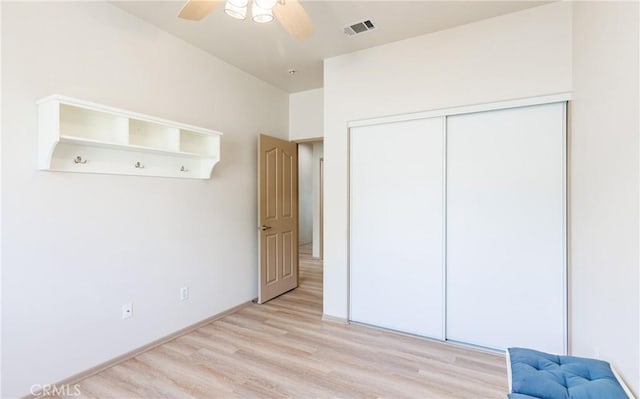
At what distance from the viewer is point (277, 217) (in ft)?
13.4

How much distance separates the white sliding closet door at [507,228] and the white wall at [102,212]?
238 cm

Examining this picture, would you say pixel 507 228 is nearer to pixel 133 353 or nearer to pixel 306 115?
pixel 306 115

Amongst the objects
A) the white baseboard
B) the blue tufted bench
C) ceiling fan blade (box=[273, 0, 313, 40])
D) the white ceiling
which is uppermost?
the white ceiling

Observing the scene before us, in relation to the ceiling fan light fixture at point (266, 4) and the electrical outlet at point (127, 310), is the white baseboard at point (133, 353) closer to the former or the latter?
the electrical outlet at point (127, 310)

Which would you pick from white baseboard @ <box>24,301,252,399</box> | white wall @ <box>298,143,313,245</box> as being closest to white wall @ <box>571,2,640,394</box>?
white baseboard @ <box>24,301,252,399</box>

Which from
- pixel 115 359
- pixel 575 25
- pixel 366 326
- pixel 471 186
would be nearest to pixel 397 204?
pixel 471 186

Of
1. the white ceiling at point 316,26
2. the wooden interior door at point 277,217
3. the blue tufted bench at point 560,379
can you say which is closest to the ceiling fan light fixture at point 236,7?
the white ceiling at point 316,26

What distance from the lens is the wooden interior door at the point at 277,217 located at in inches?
150

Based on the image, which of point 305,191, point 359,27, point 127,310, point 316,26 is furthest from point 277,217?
point 305,191

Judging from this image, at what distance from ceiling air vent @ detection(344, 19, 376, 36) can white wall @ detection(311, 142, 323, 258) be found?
157 inches

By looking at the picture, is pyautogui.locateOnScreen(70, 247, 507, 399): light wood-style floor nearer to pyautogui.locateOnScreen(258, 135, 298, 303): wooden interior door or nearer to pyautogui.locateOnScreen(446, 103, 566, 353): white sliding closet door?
pyautogui.locateOnScreen(446, 103, 566, 353): white sliding closet door

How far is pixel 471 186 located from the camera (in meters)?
2.71

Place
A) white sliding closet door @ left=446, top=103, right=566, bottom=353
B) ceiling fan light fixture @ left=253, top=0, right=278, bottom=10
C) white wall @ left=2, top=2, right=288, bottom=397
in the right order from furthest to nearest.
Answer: white sliding closet door @ left=446, top=103, right=566, bottom=353 → white wall @ left=2, top=2, right=288, bottom=397 → ceiling fan light fixture @ left=253, top=0, right=278, bottom=10

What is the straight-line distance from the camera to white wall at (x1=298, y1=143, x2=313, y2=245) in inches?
289
